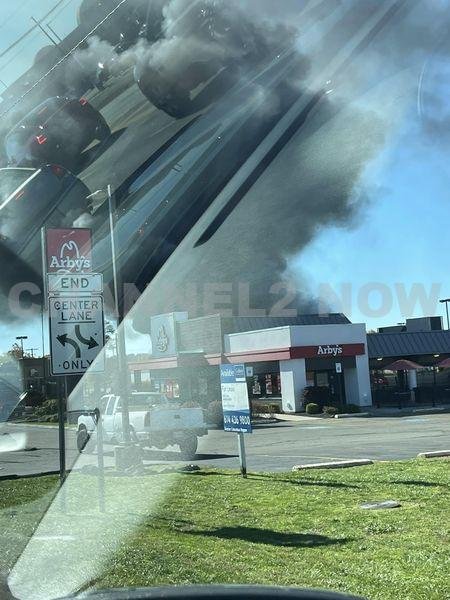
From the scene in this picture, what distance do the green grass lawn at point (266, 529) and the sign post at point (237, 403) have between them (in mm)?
693

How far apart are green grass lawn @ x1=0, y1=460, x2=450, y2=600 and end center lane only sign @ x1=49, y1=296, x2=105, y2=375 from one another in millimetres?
1699

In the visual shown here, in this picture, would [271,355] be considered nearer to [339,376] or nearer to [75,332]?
[339,376]

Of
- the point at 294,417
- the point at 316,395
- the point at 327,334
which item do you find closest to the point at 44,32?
the point at 294,417

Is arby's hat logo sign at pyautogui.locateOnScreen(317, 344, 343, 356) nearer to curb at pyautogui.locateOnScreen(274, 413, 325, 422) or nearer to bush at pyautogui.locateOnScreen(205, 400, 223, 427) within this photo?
curb at pyautogui.locateOnScreen(274, 413, 325, 422)

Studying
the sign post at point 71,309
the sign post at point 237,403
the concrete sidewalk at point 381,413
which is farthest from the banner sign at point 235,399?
the concrete sidewalk at point 381,413

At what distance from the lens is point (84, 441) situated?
18.2 meters

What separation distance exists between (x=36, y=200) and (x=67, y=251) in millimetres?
8528

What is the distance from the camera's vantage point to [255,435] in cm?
2170

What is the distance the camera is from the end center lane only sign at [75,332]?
8.00m

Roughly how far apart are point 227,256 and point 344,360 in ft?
55.1

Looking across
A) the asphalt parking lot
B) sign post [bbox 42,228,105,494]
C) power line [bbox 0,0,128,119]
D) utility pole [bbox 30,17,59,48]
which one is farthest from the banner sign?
utility pole [bbox 30,17,59,48]

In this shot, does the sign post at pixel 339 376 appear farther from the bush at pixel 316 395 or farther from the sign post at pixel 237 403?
the sign post at pixel 237 403

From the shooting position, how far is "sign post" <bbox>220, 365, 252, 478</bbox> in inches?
429

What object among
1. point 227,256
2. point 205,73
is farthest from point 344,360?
point 205,73
